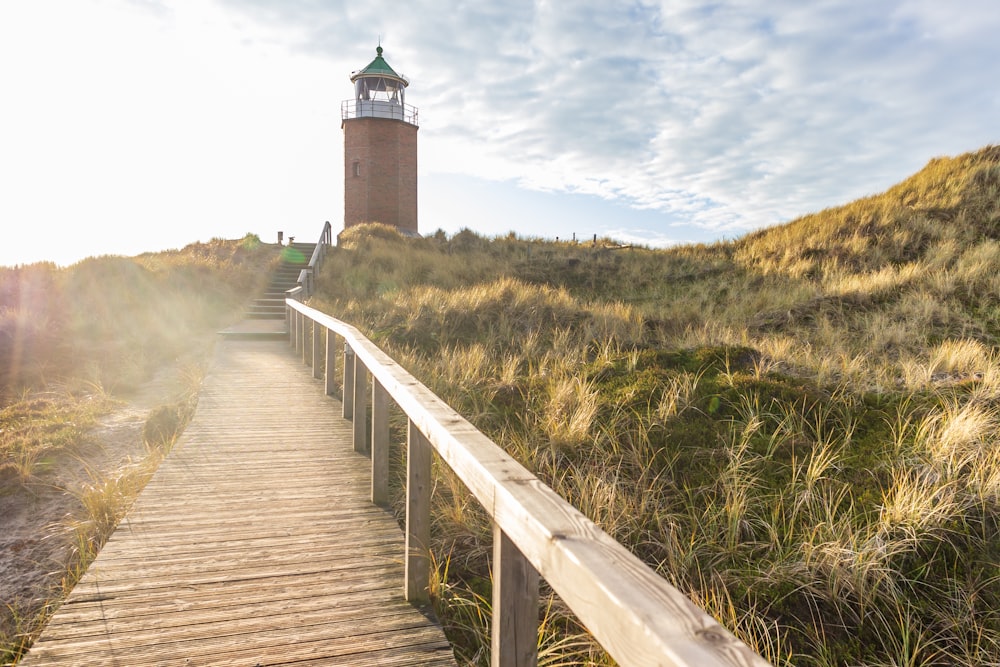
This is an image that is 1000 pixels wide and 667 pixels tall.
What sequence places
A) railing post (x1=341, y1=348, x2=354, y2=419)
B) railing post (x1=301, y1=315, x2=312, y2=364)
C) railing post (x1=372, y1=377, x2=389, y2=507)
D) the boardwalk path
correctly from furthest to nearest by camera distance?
railing post (x1=301, y1=315, x2=312, y2=364) < railing post (x1=341, y1=348, x2=354, y2=419) < railing post (x1=372, y1=377, x2=389, y2=507) < the boardwalk path

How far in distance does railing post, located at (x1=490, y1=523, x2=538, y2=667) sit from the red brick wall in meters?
29.4

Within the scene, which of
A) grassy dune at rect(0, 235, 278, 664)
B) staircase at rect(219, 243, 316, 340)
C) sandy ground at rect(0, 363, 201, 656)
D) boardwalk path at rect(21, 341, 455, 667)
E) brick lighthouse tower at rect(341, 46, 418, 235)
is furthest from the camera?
brick lighthouse tower at rect(341, 46, 418, 235)

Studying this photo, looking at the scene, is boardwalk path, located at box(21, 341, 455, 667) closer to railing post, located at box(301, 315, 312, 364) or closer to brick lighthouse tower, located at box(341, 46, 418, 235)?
railing post, located at box(301, 315, 312, 364)

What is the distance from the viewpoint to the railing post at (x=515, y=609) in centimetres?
165

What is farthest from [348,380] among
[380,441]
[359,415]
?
[380,441]

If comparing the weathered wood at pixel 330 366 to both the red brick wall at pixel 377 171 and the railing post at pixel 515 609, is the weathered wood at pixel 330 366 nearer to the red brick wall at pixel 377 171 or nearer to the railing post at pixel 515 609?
the railing post at pixel 515 609

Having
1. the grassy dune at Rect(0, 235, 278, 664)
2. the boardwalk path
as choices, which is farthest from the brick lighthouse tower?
the boardwalk path

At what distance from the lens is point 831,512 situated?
349 centimetres

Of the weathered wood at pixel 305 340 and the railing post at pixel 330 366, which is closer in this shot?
the railing post at pixel 330 366

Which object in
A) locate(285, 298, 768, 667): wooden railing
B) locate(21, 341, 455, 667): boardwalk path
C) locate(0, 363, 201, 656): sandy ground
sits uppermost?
locate(285, 298, 768, 667): wooden railing

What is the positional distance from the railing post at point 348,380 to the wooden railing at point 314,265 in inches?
349

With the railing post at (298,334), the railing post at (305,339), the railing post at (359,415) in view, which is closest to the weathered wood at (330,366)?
the railing post at (359,415)

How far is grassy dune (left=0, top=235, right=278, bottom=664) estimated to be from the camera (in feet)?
13.6

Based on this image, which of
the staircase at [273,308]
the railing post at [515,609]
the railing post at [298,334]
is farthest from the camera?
the staircase at [273,308]
